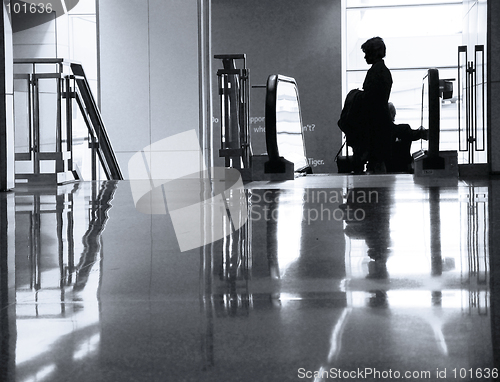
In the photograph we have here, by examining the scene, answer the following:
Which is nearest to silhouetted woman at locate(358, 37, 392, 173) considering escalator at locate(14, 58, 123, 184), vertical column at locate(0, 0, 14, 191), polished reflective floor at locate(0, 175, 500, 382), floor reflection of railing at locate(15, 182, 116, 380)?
escalator at locate(14, 58, 123, 184)

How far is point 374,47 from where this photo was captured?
6.81m

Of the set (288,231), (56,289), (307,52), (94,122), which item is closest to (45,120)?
(94,122)

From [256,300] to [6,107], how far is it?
5.23 meters

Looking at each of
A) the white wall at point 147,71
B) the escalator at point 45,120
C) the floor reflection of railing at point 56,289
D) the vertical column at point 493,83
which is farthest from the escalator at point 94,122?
the vertical column at point 493,83

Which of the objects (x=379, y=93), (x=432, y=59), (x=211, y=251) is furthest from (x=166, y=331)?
(x=432, y=59)

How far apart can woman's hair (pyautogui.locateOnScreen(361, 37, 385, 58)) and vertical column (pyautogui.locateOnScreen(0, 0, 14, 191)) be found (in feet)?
11.3

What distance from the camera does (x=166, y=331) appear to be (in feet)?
4.20

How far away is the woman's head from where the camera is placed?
6.80 metres

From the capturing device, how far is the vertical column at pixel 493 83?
24.3 feet

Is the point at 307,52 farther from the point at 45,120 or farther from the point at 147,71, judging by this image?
the point at 45,120

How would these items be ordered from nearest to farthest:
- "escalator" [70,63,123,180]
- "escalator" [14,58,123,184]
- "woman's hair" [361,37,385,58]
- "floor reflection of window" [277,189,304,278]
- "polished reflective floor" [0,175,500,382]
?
"polished reflective floor" [0,175,500,382], "floor reflection of window" [277,189,304,278], "woman's hair" [361,37,385,58], "escalator" [14,58,123,184], "escalator" [70,63,123,180]

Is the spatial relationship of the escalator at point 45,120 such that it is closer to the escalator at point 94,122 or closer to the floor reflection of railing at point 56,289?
the escalator at point 94,122

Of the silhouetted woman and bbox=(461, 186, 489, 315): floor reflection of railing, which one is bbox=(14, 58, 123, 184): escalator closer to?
the silhouetted woman

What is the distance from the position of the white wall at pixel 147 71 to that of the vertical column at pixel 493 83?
454 cm
